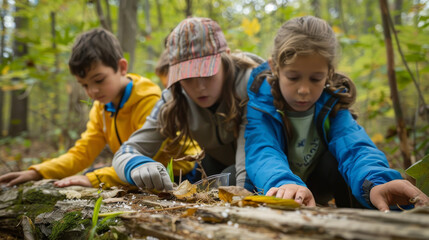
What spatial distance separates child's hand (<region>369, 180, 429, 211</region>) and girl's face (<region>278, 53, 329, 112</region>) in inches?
25.0

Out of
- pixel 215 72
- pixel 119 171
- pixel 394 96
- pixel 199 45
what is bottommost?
pixel 119 171

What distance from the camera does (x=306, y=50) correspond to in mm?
1717

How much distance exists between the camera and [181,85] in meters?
2.17

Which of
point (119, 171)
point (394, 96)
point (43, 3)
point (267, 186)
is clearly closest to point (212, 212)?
point (267, 186)

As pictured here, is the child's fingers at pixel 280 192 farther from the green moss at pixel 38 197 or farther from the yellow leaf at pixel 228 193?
the green moss at pixel 38 197

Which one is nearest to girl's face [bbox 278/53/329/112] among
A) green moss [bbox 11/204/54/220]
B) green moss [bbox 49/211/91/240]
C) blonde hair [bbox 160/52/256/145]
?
blonde hair [bbox 160/52/256/145]

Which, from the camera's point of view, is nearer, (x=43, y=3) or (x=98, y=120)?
(x=98, y=120)

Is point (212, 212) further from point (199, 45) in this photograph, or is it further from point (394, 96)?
point (394, 96)

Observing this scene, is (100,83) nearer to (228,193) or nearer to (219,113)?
(219,113)

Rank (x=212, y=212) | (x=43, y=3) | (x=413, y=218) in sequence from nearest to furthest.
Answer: (x=413, y=218) → (x=212, y=212) → (x=43, y=3)

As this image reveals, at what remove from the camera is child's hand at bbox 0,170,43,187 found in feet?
7.63

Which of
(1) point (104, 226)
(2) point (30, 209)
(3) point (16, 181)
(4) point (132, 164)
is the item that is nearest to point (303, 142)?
(4) point (132, 164)

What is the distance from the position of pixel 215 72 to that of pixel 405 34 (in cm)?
200

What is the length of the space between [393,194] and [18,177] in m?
2.63
